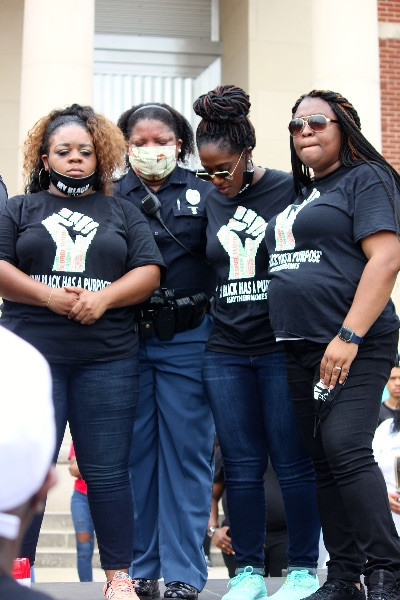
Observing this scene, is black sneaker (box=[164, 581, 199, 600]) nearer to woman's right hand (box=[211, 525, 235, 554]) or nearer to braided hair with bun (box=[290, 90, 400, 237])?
braided hair with bun (box=[290, 90, 400, 237])

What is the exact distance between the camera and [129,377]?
399 centimetres

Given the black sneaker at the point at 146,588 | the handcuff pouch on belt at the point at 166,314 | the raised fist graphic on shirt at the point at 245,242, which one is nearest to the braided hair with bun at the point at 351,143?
the raised fist graphic on shirt at the point at 245,242

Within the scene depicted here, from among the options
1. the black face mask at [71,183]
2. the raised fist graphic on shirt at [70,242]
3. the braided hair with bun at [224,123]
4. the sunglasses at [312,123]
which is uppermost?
the braided hair with bun at [224,123]

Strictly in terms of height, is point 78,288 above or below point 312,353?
above

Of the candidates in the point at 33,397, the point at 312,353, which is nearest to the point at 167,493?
the point at 312,353

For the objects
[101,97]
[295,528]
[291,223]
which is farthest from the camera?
[101,97]

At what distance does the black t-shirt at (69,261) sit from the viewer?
12.9 ft

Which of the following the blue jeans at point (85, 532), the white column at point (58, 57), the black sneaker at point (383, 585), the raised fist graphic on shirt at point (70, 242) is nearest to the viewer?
the black sneaker at point (383, 585)

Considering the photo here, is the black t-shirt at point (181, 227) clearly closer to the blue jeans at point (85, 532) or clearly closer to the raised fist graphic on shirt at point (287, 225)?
the raised fist graphic on shirt at point (287, 225)

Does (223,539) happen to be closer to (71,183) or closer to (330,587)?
(330,587)

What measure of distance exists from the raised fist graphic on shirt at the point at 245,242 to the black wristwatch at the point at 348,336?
69cm

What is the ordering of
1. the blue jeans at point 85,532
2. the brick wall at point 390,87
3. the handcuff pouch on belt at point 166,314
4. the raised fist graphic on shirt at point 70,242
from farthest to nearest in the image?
the brick wall at point 390,87 < the blue jeans at point 85,532 < the handcuff pouch on belt at point 166,314 < the raised fist graphic on shirt at point 70,242

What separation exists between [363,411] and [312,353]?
→ 0.31 metres

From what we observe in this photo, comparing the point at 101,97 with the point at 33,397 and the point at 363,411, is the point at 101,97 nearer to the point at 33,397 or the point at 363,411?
the point at 363,411
